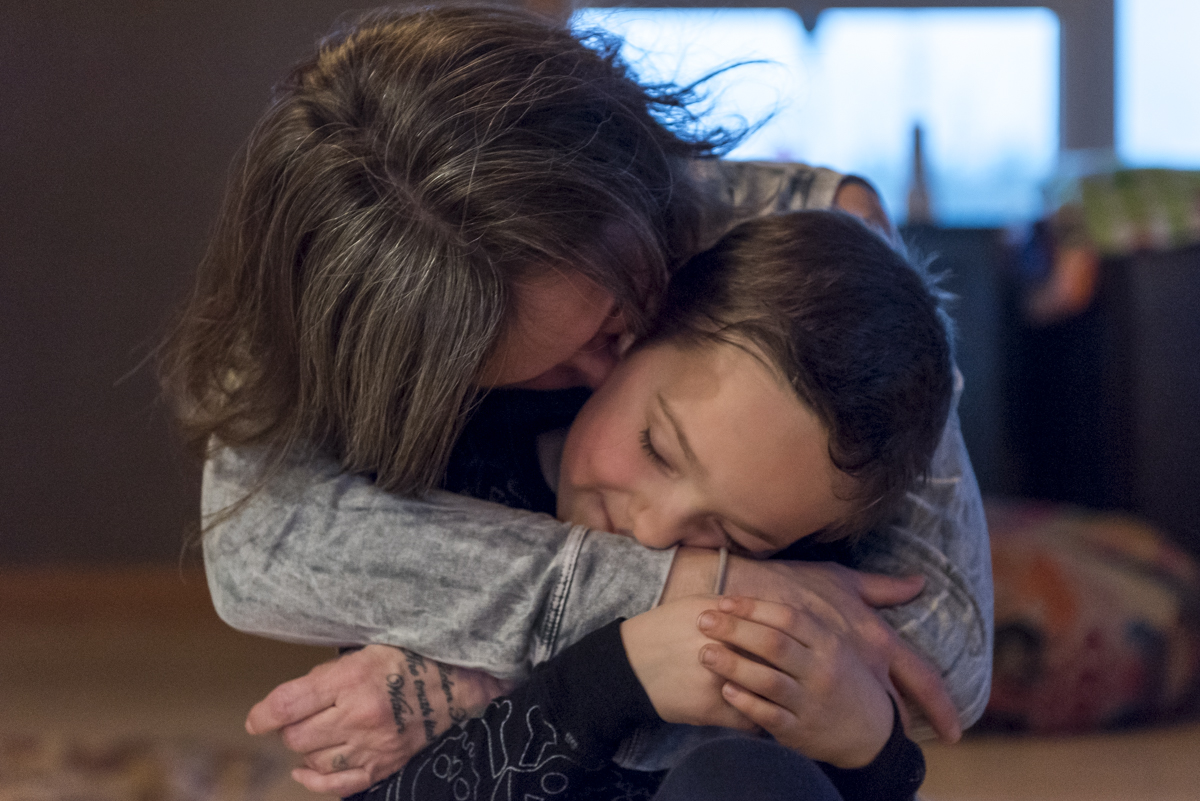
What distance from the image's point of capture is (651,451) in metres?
0.67

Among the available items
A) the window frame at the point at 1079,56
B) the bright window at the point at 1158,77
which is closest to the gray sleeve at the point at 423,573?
the window frame at the point at 1079,56

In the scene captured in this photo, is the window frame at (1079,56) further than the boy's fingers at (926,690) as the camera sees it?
Yes

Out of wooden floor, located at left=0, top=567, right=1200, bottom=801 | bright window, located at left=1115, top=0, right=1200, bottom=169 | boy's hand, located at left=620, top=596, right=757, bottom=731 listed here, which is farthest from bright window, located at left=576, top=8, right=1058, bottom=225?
boy's hand, located at left=620, top=596, right=757, bottom=731

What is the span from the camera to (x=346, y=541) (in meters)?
0.66

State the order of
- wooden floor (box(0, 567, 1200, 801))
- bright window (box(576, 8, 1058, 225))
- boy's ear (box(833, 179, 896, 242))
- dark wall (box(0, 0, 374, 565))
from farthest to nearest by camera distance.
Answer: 1. bright window (box(576, 8, 1058, 225))
2. dark wall (box(0, 0, 374, 565))
3. wooden floor (box(0, 567, 1200, 801))
4. boy's ear (box(833, 179, 896, 242))

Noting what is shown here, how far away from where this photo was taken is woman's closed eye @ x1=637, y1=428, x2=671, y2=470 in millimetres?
663

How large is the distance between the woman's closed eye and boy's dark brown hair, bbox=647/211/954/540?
7 cm

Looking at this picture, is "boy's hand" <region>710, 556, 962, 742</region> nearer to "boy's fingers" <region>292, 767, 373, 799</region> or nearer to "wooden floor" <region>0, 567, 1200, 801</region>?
"boy's fingers" <region>292, 767, 373, 799</region>

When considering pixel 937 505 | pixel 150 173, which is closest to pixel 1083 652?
pixel 937 505

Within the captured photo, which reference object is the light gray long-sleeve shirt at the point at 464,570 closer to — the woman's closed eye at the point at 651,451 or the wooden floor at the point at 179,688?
the woman's closed eye at the point at 651,451

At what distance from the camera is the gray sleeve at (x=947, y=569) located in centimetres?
70

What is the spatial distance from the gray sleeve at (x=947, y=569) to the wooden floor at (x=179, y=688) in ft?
1.57

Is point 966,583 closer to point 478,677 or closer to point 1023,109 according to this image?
point 478,677

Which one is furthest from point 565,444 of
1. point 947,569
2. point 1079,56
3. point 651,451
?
point 1079,56
